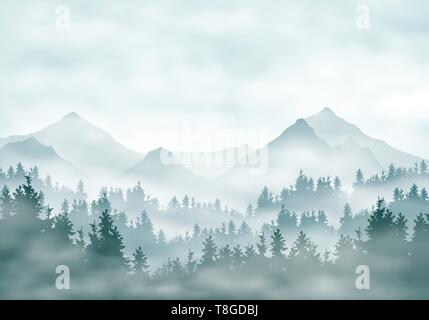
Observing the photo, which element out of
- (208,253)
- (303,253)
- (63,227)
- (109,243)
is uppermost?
(63,227)

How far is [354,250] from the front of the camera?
106 metres

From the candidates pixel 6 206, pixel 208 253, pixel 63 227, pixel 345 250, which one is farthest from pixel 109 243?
pixel 345 250

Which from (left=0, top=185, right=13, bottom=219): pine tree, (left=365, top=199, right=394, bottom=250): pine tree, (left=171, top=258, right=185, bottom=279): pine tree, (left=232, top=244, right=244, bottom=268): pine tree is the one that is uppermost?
(left=0, top=185, right=13, bottom=219): pine tree

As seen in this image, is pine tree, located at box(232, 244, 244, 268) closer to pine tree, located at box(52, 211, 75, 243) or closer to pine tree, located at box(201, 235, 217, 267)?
pine tree, located at box(201, 235, 217, 267)

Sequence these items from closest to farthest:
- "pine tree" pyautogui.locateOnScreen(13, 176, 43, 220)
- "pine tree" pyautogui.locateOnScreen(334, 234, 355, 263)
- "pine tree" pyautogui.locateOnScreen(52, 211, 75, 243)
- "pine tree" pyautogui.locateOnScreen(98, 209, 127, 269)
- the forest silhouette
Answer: the forest silhouette, "pine tree" pyautogui.locateOnScreen(13, 176, 43, 220), "pine tree" pyautogui.locateOnScreen(52, 211, 75, 243), "pine tree" pyautogui.locateOnScreen(98, 209, 127, 269), "pine tree" pyautogui.locateOnScreen(334, 234, 355, 263)

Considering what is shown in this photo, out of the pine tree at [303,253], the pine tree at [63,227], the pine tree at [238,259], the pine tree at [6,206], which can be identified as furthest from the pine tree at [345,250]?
the pine tree at [6,206]

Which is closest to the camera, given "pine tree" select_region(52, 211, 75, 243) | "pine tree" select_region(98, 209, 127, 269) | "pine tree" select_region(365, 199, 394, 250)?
"pine tree" select_region(52, 211, 75, 243)

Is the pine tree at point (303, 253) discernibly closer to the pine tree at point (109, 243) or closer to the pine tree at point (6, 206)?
the pine tree at point (109, 243)

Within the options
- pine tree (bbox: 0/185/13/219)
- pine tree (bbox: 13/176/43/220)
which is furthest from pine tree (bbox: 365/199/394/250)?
pine tree (bbox: 0/185/13/219)

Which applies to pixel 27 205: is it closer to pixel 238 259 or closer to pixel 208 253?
pixel 208 253

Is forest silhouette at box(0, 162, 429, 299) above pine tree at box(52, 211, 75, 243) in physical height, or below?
below
